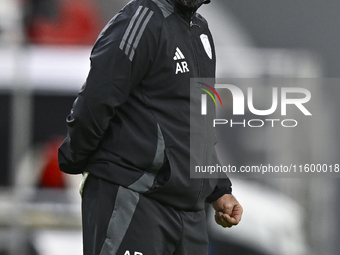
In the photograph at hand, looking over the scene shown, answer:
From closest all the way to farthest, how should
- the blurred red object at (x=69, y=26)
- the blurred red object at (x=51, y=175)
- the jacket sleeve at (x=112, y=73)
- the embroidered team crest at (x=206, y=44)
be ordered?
the jacket sleeve at (x=112, y=73), the embroidered team crest at (x=206, y=44), the blurred red object at (x=51, y=175), the blurred red object at (x=69, y=26)

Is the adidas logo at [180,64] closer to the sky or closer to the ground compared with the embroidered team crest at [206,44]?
closer to the ground

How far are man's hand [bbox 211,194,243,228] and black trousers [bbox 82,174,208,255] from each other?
17cm

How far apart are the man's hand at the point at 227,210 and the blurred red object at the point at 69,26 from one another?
2.04 meters

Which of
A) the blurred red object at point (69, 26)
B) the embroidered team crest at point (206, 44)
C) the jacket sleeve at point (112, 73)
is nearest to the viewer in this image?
the jacket sleeve at point (112, 73)

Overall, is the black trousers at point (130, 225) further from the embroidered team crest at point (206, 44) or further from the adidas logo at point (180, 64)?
the embroidered team crest at point (206, 44)

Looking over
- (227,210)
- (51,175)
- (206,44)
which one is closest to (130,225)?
(227,210)

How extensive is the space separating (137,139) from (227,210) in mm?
338

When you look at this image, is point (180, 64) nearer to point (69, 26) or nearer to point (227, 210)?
point (227, 210)

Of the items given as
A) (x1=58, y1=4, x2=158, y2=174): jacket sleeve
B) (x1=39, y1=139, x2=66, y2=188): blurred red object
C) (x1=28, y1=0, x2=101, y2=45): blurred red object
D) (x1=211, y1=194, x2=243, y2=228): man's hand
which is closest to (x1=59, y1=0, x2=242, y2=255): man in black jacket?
(x1=58, y1=4, x2=158, y2=174): jacket sleeve

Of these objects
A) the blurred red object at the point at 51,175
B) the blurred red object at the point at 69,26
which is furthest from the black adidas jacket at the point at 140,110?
the blurred red object at the point at 69,26

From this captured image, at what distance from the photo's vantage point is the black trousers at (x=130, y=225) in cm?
114

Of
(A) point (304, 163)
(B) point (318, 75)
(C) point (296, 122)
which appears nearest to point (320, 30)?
(B) point (318, 75)

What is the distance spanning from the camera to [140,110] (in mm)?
1167

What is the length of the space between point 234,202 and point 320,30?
2.56 metres
